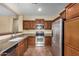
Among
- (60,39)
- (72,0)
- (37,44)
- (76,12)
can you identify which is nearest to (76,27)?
(76,12)

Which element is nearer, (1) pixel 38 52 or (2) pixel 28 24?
(1) pixel 38 52

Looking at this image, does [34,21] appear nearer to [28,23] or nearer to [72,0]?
[28,23]

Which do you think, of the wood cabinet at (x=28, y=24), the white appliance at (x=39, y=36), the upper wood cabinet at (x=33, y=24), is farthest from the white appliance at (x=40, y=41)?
the wood cabinet at (x=28, y=24)

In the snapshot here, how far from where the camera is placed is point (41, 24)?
10.1 m

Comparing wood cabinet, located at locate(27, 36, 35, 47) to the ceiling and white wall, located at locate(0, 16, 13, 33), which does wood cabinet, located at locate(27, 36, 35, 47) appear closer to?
white wall, located at locate(0, 16, 13, 33)

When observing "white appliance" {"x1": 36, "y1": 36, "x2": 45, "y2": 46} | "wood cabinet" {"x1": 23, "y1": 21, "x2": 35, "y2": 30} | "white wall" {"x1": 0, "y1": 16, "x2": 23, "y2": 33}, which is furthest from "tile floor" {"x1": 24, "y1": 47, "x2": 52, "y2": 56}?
"wood cabinet" {"x1": 23, "y1": 21, "x2": 35, "y2": 30}

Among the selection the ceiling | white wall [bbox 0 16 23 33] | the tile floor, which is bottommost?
the tile floor

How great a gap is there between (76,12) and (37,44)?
7296mm

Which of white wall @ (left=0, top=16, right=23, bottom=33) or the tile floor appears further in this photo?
white wall @ (left=0, top=16, right=23, bottom=33)

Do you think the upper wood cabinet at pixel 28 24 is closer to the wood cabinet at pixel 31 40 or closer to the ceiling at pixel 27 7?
the wood cabinet at pixel 31 40

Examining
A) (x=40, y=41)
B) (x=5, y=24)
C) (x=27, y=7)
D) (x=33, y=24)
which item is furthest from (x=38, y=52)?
(x=33, y=24)

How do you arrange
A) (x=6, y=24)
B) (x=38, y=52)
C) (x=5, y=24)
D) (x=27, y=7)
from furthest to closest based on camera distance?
(x=6, y=24) → (x=5, y=24) → (x=38, y=52) → (x=27, y=7)

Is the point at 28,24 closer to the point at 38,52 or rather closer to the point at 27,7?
the point at 38,52

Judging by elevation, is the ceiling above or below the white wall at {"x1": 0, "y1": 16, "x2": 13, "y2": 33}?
above
